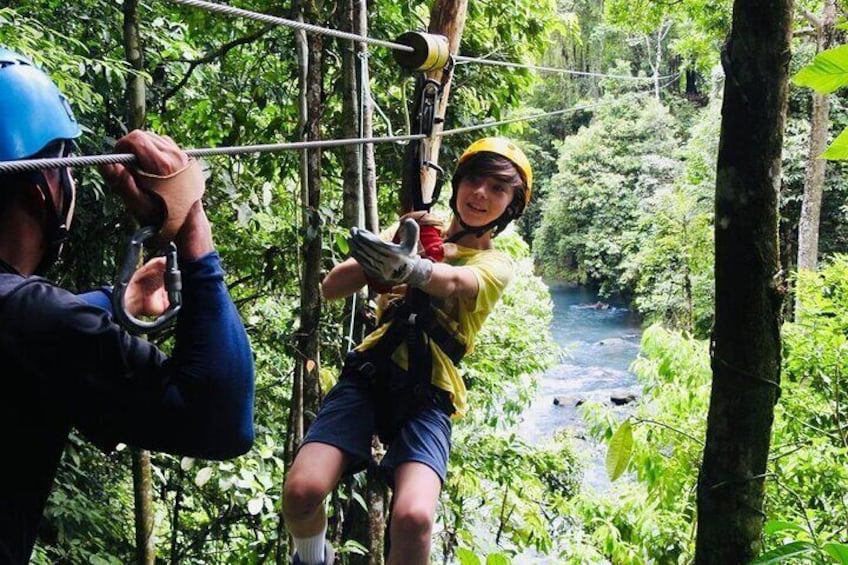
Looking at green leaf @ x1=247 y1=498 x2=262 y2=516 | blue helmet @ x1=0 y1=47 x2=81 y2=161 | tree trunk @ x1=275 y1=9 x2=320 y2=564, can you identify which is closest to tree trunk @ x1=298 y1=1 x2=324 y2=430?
tree trunk @ x1=275 y1=9 x2=320 y2=564

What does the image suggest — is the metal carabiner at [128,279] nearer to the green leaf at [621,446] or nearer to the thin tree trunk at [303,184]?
the thin tree trunk at [303,184]

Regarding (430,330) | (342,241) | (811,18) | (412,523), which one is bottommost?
(412,523)

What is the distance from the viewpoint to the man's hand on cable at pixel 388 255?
1.46 metres

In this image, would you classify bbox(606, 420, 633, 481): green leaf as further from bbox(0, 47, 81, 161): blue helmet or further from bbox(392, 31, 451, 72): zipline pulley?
bbox(0, 47, 81, 161): blue helmet

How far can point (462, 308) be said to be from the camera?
6.15ft

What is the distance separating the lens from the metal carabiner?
0.84 metres

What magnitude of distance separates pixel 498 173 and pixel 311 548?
1052mm

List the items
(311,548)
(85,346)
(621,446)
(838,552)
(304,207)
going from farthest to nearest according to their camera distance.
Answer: (304,207) → (621,446) → (311,548) → (838,552) → (85,346)

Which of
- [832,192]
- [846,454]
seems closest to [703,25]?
[832,192]

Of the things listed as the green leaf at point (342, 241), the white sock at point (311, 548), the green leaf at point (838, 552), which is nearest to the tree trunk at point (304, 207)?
the green leaf at point (342, 241)

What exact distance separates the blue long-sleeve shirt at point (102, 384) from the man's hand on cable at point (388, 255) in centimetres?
58

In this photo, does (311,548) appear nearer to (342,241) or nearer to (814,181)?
(342,241)

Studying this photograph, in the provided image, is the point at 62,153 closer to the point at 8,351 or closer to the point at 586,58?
the point at 8,351

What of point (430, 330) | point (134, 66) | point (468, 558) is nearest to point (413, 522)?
point (468, 558)
